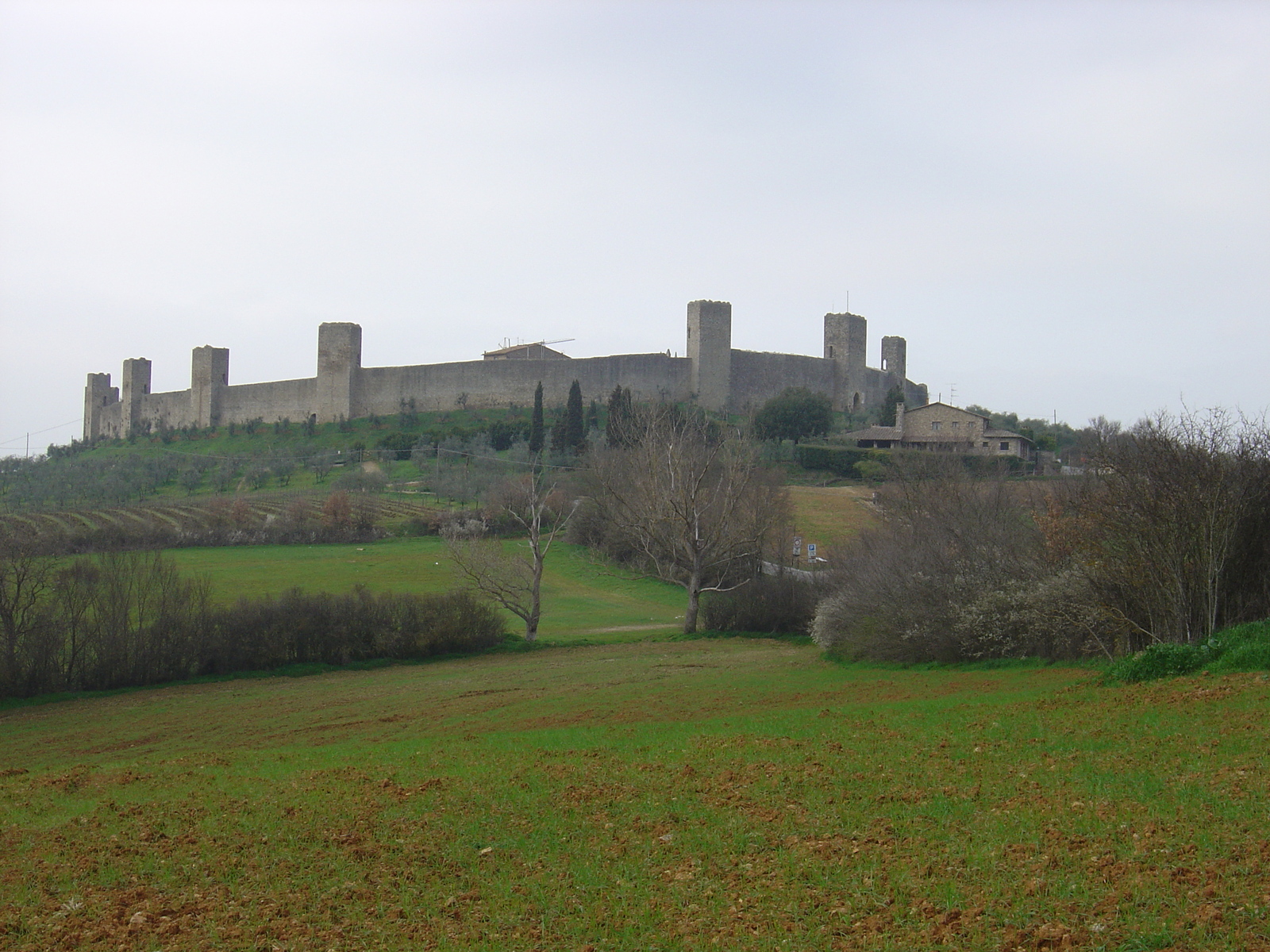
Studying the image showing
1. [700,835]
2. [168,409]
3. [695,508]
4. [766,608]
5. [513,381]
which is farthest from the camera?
[168,409]

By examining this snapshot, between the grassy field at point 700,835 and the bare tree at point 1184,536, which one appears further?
the bare tree at point 1184,536

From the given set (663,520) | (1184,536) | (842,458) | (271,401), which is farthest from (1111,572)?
(271,401)

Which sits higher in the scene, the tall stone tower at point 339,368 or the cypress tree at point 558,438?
the tall stone tower at point 339,368

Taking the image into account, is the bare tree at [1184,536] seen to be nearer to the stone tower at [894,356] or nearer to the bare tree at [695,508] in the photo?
the bare tree at [695,508]

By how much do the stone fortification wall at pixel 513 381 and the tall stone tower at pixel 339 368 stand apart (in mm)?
630

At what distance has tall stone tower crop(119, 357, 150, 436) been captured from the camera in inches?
2968

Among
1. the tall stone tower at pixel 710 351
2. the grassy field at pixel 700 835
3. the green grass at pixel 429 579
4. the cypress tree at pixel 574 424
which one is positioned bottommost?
the green grass at pixel 429 579

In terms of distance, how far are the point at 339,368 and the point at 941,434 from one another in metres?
35.9

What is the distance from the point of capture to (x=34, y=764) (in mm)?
11969

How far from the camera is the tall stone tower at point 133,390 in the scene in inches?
2968

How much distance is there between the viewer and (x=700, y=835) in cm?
623

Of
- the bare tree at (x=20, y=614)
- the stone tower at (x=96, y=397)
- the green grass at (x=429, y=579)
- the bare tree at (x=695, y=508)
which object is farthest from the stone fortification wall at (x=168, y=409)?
the bare tree at (x=20, y=614)

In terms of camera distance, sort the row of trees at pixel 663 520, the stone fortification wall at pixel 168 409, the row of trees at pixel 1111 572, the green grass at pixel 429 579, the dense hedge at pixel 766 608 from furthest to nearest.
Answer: the stone fortification wall at pixel 168 409
the green grass at pixel 429 579
the row of trees at pixel 663 520
the dense hedge at pixel 766 608
the row of trees at pixel 1111 572

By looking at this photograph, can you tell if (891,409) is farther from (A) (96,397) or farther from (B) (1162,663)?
(A) (96,397)
